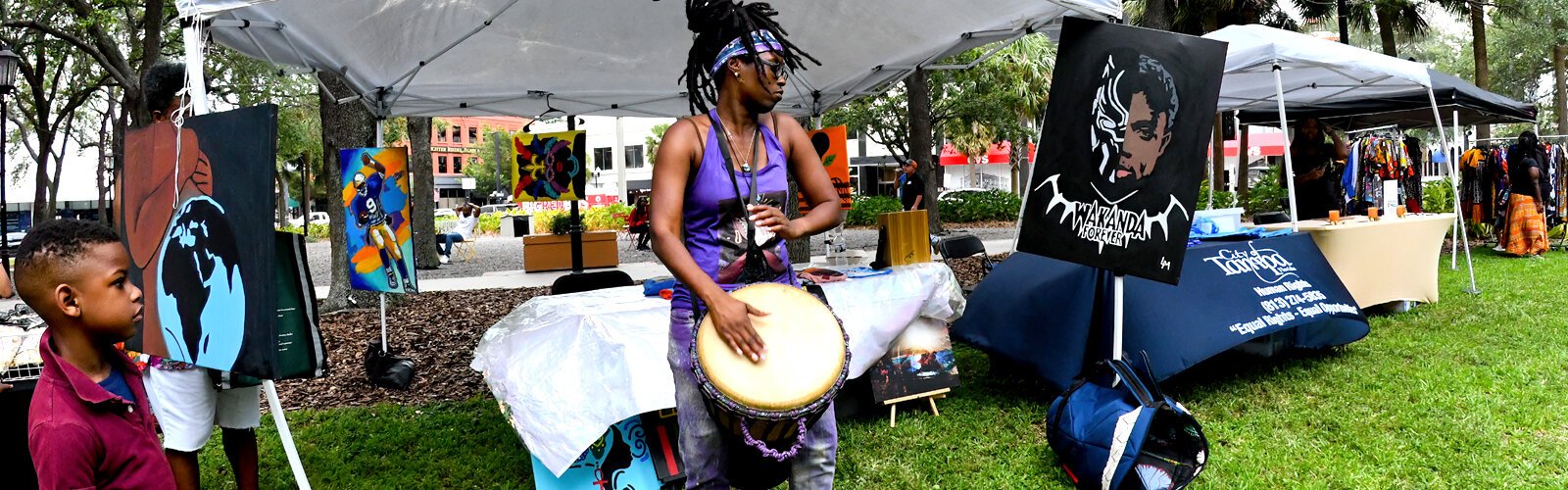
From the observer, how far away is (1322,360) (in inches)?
249

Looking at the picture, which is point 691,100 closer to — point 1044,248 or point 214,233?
point 214,233

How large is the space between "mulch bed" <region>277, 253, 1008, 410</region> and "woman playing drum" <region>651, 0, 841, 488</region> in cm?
366

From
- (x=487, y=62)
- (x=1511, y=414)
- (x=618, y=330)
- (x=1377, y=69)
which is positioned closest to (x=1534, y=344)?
(x=1511, y=414)

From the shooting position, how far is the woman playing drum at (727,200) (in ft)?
8.60

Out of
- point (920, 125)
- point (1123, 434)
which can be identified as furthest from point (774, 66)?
point (920, 125)

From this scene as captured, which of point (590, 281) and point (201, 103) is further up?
point (201, 103)

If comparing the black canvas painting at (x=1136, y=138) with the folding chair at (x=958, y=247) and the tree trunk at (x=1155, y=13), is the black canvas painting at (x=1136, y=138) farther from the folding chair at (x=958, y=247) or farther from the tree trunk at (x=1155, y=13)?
the tree trunk at (x=1155, y=13)

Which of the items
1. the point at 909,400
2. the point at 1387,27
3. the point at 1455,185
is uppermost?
the point at 1387,27

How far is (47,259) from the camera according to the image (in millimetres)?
2098

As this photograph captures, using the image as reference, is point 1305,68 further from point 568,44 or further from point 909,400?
point 568,44

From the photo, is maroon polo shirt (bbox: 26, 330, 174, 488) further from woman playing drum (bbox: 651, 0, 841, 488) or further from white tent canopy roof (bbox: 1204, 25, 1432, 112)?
white tent canopy roof (bbox: 1204, 25, 1432, 112)

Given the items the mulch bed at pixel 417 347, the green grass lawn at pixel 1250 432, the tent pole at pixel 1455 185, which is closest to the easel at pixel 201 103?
the green grass lawn at pixel 1250 432

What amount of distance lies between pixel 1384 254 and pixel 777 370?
7.23 m

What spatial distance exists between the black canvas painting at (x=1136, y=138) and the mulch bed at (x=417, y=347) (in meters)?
3.83
